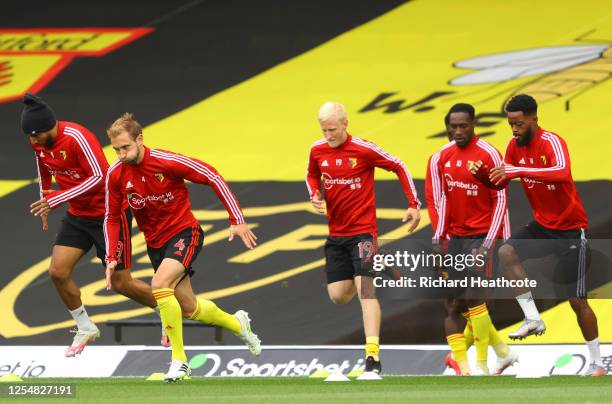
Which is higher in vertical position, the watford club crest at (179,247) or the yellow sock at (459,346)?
the watford club crest at (179,247)

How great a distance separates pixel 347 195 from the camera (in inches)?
415

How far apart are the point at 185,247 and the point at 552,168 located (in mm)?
2654

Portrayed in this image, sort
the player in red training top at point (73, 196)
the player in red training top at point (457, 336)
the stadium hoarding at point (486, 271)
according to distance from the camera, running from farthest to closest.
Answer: the player in red training top at point (457, 336), the player in red training top at point (73, 196), the stadium hoarding at point (486, 271)

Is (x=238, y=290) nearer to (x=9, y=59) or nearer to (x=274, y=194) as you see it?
(x=274, y=194)

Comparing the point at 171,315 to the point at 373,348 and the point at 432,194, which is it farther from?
the point at 432,194

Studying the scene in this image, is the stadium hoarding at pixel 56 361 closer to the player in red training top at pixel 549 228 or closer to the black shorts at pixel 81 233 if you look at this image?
the black shorts at pixel 81 233

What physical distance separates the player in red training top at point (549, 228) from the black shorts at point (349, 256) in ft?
3.17

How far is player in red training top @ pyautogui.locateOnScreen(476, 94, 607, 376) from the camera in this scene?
10.3m

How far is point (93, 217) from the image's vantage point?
36.4 ft

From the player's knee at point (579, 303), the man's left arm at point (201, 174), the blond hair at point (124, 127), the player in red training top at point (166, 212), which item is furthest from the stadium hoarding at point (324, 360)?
the blond hair at point (124, 127)

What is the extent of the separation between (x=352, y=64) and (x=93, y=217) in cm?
648

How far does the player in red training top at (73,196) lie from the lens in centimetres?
1064

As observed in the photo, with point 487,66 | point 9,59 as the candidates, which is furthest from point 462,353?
point 9,59

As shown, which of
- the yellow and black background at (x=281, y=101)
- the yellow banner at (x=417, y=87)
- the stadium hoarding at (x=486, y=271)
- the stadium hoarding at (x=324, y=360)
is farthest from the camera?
the yellow banner at (x=417, y=87)
